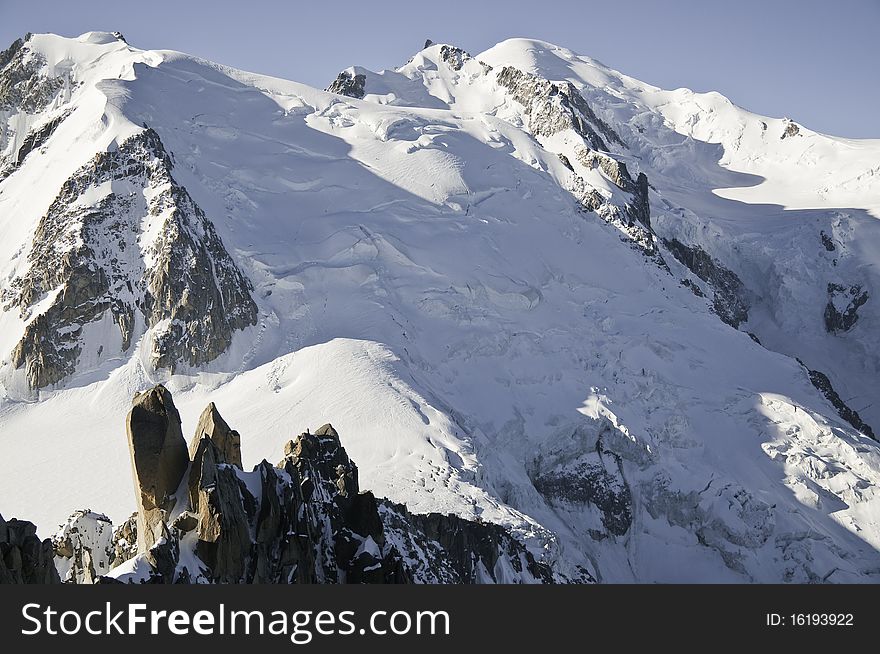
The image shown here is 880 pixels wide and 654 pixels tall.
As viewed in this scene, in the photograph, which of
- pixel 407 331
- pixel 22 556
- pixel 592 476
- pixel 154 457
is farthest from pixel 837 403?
pixel 22 556

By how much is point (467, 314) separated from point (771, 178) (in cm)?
10081

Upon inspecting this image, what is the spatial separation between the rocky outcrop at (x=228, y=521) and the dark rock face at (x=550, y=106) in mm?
104019

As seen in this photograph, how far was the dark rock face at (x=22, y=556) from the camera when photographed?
32.2 metres

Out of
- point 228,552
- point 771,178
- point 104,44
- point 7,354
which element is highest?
point 104,44

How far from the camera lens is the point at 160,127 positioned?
110m

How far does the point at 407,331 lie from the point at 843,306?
7534 cm

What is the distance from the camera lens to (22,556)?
33.1 m

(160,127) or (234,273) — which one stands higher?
(160,127)

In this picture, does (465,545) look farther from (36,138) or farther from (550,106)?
(550,106)

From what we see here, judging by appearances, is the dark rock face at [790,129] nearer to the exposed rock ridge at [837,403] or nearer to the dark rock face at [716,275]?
the dark rock face at [716,275]

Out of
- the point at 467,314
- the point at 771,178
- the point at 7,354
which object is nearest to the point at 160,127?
the point at 7,354

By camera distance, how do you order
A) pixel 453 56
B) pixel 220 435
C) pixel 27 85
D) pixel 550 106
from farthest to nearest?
pixel 453 56 → pixel 550 106 → pixel 27 85 → pixel 220 435

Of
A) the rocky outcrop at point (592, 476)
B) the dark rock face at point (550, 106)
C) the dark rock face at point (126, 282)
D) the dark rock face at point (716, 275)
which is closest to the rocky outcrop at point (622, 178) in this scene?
the dark rock face at point (550, 106)

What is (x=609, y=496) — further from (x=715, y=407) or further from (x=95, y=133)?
(x=95, y=133)
